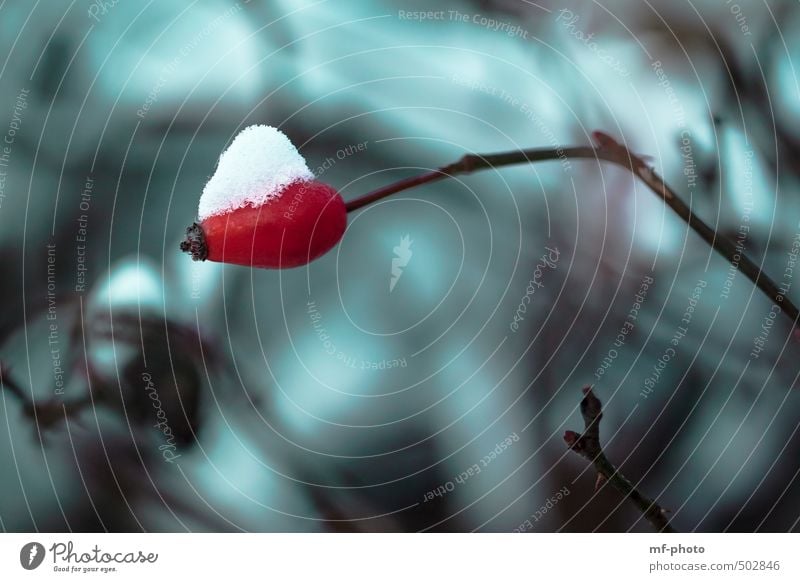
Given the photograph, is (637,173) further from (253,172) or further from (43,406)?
(43,406)

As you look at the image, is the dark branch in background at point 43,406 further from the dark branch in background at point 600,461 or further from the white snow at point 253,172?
the dark branch in background at point 600,461

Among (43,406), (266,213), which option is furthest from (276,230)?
(43,406)

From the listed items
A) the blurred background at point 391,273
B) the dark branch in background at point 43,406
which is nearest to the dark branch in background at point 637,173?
the blurred background at point 391,273

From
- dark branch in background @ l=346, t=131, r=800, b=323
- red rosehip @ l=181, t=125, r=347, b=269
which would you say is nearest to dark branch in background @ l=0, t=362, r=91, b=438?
red rosehip @ l=181, t=125, r=347, b=269

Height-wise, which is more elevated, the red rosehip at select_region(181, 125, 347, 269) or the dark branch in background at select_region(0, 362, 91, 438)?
the red rosehip at select_region(181, 125, 347, 269)

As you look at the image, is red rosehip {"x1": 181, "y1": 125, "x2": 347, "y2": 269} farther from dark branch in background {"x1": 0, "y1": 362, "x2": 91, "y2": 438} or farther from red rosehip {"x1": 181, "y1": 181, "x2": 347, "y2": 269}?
dark branch in background {"x1": 0, "y1": 362, "x2": 91, "y2": 438}
